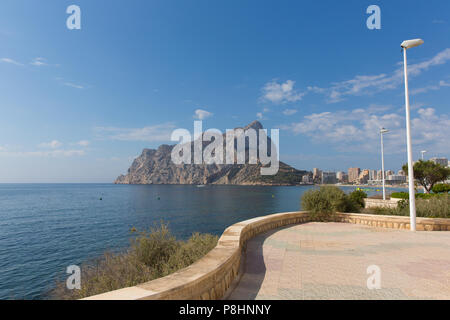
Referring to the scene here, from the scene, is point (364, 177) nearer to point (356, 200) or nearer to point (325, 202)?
point (356, 200)

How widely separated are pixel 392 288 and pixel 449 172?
37.1 m

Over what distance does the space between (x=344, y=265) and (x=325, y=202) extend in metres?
6.74

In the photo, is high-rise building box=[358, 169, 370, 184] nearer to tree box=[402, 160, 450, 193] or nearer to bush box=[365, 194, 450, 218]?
tree box=[402, 160, 450, 193]

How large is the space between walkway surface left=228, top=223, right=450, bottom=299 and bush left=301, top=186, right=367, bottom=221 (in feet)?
9.01

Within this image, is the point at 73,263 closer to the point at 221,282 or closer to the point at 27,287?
the point at 27,287

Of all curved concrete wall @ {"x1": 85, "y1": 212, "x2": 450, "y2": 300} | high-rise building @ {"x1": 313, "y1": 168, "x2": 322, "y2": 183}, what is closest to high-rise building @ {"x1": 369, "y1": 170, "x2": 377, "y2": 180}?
high-rise building @ {"x1": 313, "y1": 168, "x2": 322, "y2": 183}

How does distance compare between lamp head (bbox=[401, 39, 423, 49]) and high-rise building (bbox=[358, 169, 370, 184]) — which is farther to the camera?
high-rise building (bbox=[358, 169, 370, 184])

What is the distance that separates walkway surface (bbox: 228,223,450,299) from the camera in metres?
4.02

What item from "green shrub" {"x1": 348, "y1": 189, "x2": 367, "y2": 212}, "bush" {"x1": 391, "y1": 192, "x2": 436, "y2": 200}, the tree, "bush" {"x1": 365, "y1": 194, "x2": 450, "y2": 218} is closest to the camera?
"bush" {"x1": 365, "y1": 194, "x2": 450, "y2": 218}

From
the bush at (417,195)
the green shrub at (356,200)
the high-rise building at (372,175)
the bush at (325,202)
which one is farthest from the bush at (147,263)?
the high-rise building at (372,175)

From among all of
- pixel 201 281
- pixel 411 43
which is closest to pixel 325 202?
pixel 411 43

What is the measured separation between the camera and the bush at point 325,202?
1163 centimetres

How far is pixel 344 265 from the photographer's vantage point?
5367 mm
